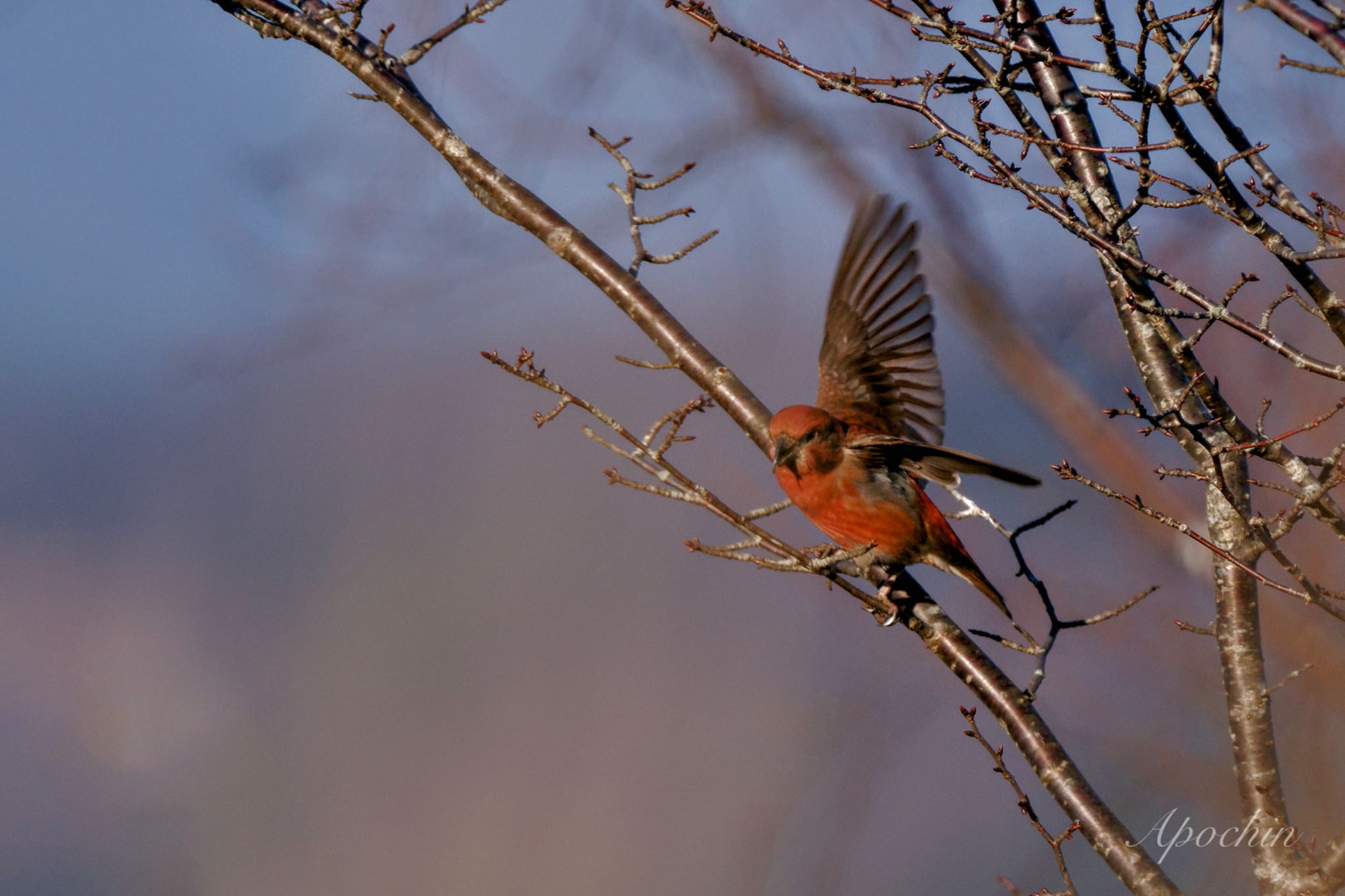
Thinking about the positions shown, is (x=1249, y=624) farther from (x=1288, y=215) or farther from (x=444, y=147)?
(x=444, y=147)

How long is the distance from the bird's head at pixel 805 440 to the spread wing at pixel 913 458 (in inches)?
2.0

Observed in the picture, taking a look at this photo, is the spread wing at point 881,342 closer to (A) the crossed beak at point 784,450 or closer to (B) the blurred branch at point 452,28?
(A) the crossed beak at point 784,450

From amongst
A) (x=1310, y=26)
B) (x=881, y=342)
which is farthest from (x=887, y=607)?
(x=1310, y=26)

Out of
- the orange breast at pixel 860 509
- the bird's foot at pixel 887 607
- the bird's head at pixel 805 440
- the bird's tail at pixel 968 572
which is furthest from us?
the bird's tail at pixel 968 572

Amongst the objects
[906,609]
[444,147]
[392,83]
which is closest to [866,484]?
[906,609]

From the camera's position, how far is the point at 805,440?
2361mm

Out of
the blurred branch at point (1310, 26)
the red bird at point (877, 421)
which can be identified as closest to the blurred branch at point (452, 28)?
the red bird at point (877, 421)

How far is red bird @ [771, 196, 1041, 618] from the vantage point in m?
2.41

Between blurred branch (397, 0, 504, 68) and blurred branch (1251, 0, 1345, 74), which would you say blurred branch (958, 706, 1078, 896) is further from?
blurred branch (397, 0, 504, 68)

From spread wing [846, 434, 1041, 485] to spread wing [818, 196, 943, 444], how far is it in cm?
12

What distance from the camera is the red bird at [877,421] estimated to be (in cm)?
241

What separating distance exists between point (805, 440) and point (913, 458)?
0.91 ft

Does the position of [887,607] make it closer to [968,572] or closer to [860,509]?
[860,509]

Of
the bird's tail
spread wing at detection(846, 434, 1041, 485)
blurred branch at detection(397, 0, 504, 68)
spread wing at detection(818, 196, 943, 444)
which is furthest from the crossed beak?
blurred branch at detection(397, 0, 504, 68)
